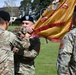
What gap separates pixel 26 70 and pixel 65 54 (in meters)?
2.09

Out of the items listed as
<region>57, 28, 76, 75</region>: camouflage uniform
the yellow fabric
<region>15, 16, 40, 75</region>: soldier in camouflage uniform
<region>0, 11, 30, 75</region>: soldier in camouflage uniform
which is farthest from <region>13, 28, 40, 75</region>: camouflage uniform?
<region>57, 28, 76, 75</region>: camouflage uniform

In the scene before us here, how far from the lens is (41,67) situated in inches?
482

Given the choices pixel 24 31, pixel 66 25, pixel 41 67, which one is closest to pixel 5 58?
pixel 24 31

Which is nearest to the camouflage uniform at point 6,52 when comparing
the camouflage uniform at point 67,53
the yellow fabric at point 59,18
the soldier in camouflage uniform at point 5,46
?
the soldier in camouflage uniform at point 5,46

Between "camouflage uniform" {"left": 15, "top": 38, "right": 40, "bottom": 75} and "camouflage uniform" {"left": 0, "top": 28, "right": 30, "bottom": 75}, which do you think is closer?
"camouflage uniform" {"left": 0, "top": 28, "right": 30, "bottom": 75}

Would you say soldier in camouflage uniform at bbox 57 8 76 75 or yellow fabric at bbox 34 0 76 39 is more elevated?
yellow fabric at bbox 34 0 76 39

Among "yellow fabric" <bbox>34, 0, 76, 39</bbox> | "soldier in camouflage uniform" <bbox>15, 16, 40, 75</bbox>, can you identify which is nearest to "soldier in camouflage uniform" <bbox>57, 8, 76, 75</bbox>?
"yellow fabric" <bbox>34, 0, 76, 39</bbox>

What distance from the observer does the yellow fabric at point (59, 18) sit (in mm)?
5749

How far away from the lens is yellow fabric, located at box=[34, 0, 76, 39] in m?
5.75

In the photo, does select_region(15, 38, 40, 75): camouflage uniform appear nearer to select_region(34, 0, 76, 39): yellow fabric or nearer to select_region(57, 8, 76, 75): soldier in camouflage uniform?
select_region(34, 0, 76, 39): yellow fabric

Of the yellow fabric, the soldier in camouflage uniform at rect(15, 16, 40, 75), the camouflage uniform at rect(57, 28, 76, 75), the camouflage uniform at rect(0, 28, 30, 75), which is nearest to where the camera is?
the camouflage uniform at rect(57, 28, 76, 75)

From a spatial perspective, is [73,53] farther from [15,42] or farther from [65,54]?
[15,42]

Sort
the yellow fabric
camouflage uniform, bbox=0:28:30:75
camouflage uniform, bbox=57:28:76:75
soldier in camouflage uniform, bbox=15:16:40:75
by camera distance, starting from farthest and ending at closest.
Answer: soldier in camouflage uniform, bbox=15:16:40:75, the yellow fabric, camouflage uniform, bbox=0:28:30:75, camouflage uniform, bbox=57:28:76:75

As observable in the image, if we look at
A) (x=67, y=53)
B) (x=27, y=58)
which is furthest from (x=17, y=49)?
(x=67, y=53)
